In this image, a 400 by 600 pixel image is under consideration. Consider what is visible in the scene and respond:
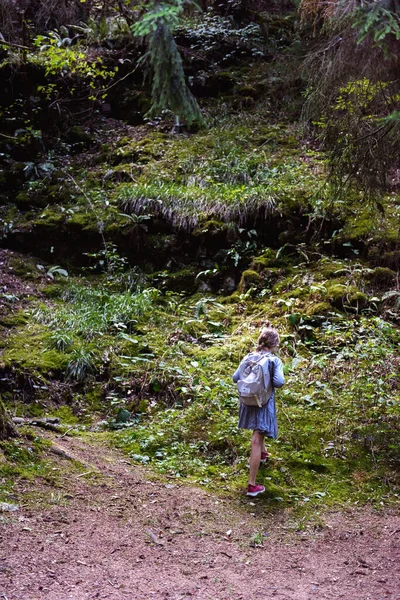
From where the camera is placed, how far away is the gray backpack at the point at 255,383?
5.51m

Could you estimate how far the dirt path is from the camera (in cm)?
358

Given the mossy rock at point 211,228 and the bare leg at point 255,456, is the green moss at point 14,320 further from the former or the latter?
the bare leg at point 255,456

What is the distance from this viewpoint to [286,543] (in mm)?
4625

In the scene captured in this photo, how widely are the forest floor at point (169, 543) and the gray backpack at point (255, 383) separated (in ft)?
3.10

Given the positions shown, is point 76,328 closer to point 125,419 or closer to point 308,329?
point 125,419

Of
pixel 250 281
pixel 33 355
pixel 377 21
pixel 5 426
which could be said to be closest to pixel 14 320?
pixel 33 355

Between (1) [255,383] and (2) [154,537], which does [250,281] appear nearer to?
(1) [255,383]

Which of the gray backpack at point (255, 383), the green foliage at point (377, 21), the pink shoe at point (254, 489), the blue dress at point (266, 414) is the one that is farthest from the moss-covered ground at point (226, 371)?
the green foliage at point (377, 21)

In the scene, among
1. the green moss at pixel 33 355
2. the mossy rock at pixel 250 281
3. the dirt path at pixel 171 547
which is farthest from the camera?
the mossy rock at pixel 250 281

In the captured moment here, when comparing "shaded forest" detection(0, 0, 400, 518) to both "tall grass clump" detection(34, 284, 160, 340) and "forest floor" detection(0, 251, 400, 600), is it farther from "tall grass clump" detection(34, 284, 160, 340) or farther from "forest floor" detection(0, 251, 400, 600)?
"forest floor" detection(0, 251, 400, 600)

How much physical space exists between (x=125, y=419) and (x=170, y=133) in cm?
874

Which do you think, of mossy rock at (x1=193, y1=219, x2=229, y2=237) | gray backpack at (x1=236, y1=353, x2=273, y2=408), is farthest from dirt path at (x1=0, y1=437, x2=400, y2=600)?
mossy rock at (x1=193, y1=219, x2=229, y2=237)

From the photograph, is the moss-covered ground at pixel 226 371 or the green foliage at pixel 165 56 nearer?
the green foliage at pixel 165 56

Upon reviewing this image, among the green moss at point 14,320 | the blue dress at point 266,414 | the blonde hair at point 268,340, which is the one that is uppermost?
the blonde hair at point 268,340
